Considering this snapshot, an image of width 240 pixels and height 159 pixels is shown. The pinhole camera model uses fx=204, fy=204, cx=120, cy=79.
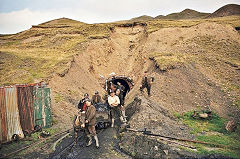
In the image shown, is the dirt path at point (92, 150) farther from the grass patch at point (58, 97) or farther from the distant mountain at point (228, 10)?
the distant mountain at point (228, 10)

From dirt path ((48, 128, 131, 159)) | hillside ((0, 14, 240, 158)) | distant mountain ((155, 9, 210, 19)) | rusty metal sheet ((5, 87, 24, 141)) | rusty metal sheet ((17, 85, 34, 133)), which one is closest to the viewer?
dirt path ((48, 128, 131, 159))

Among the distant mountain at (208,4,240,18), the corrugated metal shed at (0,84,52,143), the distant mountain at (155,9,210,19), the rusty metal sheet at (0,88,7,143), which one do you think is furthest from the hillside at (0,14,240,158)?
the distant mountain at (155,9,210,19)

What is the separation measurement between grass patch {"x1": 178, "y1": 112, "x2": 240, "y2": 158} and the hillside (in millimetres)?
47

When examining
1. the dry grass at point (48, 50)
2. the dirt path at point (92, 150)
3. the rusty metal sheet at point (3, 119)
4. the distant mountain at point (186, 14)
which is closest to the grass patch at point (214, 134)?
the dirt path at point (92, 150)

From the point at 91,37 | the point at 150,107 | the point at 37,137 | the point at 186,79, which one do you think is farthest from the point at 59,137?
the point at 91,37

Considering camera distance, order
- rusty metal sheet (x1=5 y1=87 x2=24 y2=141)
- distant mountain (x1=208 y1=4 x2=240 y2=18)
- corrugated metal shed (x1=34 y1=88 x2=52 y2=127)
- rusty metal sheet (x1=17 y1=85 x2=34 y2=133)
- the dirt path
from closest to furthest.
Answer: the dirt path < rusty metal sheet (x1=5 y1=87 x2=24 y2=141) < rusty metal sheet (x1=17 y1=85 x2=34 y2=133) < corrugated metal shed (x1=34 y1=88 x2=52 y2=127) < distant mountain (x1=208 y1=4 x2=240 y2=18)

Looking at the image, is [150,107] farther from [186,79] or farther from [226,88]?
[226,88]

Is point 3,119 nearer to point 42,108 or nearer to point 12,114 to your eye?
point 12,114

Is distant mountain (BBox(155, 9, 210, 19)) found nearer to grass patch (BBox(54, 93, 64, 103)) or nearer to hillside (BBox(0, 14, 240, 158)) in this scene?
hillside (BBox(0, 14, 240, 158))

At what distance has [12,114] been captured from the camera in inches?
402

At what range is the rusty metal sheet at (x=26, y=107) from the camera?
1080 cm

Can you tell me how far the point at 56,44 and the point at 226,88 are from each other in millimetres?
24156

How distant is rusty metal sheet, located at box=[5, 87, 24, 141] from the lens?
9992mm

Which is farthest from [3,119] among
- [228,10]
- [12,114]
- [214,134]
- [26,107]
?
[228,10]
